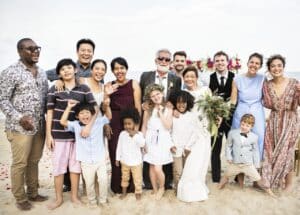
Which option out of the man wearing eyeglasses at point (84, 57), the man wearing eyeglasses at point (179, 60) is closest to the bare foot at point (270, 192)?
the man wearing eyeglasses at point (179, 60)

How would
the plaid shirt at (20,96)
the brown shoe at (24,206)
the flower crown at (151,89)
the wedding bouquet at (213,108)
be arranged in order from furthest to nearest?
the wedding bouquet at (213,108), the flower crown at (151,89), the brown shoe at (24,206), the plaid shirt at (20,96)

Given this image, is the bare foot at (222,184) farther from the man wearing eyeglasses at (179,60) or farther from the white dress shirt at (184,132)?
the man wearing eyeglasses at (179,60)

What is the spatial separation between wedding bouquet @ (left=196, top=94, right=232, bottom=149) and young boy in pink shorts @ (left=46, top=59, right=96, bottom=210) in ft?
6.12

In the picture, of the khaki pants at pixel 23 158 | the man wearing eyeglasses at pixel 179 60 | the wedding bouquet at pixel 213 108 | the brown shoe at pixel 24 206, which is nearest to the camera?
the khaki pants at pixel 23 158

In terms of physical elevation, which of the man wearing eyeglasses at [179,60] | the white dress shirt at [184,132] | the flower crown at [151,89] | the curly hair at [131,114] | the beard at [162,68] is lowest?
the white dress shirt at [184,132]

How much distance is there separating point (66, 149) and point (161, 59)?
7.30 ft

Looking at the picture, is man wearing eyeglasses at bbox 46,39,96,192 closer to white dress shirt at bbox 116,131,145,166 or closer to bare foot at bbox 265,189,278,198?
white dress shirt at bbox 116,131,145,166

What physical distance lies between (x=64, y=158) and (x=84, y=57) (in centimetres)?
182

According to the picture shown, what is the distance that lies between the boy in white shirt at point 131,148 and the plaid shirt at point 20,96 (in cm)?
138

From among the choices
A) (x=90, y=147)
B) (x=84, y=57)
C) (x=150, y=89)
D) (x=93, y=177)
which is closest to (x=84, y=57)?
(x=84, y=57)

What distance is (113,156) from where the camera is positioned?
545cm

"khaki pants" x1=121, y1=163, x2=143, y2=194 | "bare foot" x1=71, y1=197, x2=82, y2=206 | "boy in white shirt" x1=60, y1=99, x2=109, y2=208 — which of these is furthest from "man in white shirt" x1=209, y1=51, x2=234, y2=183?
"bare foot" x1=71, y1=197, x2=82, y2=206

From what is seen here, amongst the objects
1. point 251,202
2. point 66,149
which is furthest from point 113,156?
point 251,202

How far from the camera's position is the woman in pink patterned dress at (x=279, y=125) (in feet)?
17.9
